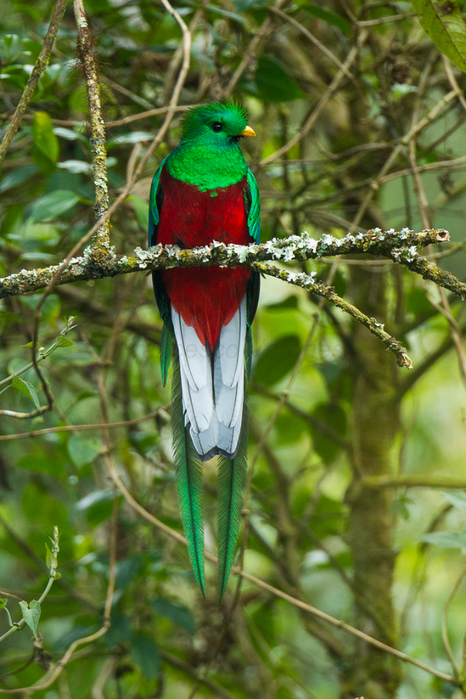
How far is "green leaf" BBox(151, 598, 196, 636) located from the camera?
110 inches

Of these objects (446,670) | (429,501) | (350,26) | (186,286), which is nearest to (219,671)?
(446,670)

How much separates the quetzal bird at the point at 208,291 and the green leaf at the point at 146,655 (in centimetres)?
110

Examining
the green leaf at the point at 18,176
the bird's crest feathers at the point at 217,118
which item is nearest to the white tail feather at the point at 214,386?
the bird's crest feathers at the point at 217,118

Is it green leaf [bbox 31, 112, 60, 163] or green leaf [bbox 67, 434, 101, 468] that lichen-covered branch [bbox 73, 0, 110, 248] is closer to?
green leaf [bbox 31, 112, 60, 163]

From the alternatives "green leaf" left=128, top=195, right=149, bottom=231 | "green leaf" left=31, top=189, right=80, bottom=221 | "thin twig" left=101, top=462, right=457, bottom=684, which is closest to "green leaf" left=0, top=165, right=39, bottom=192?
"green leaf" left=31, top=189, right=80, bottom=221

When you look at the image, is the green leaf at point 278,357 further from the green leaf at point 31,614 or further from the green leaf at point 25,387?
the green leaf at point 31,614

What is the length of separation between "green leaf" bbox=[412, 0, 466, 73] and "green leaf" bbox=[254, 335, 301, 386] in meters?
1.52

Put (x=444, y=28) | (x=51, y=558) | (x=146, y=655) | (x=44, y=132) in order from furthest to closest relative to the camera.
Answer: (x=146, y=655) < (x=44, y=132) < (x=444, y=28) < (x=51, y=558)

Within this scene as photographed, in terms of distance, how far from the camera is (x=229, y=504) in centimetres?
200

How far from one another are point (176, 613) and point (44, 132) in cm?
190

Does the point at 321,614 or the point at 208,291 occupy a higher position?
the point at 208,291

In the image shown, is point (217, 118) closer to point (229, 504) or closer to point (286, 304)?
point (286, 304)

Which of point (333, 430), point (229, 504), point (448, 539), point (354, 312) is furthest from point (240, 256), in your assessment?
point (333, 430)

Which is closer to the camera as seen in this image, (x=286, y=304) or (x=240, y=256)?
(x=240, y=256)
